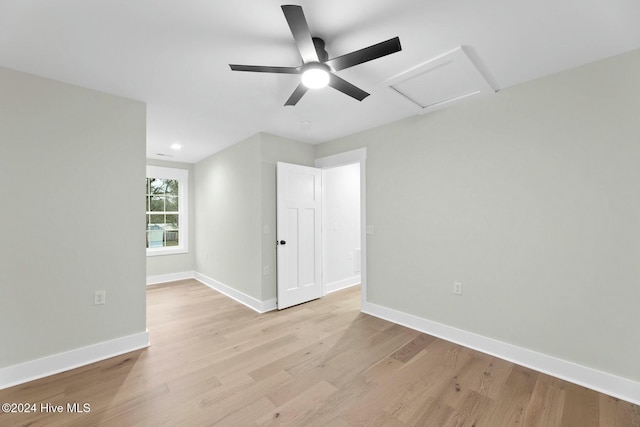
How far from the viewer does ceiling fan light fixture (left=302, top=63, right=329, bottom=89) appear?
1.69 meters

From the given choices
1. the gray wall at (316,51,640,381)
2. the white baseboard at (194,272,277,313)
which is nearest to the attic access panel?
the gray wall at (316,51,640,381)

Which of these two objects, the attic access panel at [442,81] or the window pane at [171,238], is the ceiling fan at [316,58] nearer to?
the attic access panel at [442,81]

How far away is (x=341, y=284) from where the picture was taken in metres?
4.70

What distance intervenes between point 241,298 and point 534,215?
12.2 feet

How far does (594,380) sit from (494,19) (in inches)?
104

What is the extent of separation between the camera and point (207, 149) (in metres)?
4.51

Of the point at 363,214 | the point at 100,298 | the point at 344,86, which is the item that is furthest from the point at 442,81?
the point at 100,298

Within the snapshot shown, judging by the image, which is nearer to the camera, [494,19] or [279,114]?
[494,19]

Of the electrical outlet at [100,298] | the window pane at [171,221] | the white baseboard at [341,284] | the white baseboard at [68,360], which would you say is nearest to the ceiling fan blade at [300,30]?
the electrical outlet at [100,298]

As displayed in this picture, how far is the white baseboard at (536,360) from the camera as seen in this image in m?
1.91

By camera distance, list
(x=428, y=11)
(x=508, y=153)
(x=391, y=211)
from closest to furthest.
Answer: (x=428, y=11) < (x=508, y=153) < (x=391, y=211)

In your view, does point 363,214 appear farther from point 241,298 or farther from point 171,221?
point 171,221

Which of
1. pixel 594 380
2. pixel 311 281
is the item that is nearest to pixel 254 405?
pixel 311 281

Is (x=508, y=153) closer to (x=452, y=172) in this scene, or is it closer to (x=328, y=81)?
(x=452, y=172)
